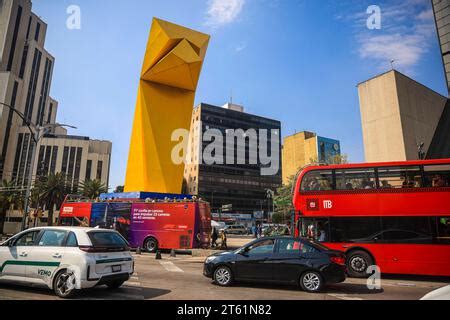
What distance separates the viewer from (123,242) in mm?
7727

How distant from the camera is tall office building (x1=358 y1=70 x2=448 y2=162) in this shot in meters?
36.2

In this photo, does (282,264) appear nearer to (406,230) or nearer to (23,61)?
(406,230)

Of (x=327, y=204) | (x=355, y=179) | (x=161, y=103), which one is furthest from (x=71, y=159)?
(x=355, y=179)

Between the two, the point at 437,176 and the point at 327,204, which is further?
the point at 327,204

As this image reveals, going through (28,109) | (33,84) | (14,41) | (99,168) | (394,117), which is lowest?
(394,117)

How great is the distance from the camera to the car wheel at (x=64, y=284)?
6504mm

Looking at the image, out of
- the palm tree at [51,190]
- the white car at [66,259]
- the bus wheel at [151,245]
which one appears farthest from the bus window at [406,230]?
the palm tree at [51,190]

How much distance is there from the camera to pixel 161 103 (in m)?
27.1

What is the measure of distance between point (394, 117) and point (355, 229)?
30647 mm

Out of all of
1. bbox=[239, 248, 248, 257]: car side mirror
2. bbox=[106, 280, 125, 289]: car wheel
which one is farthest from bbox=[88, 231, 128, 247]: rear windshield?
bbox=[239, 248, 248, 257]: car side mirror

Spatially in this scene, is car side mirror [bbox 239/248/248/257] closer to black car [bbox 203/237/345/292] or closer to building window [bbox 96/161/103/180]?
black car [bbox 203/237/345/292]

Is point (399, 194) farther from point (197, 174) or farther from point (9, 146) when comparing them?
point (9, 146)

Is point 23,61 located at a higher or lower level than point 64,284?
higher

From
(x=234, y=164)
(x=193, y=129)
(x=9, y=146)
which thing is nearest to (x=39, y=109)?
(x=9, y=146)
